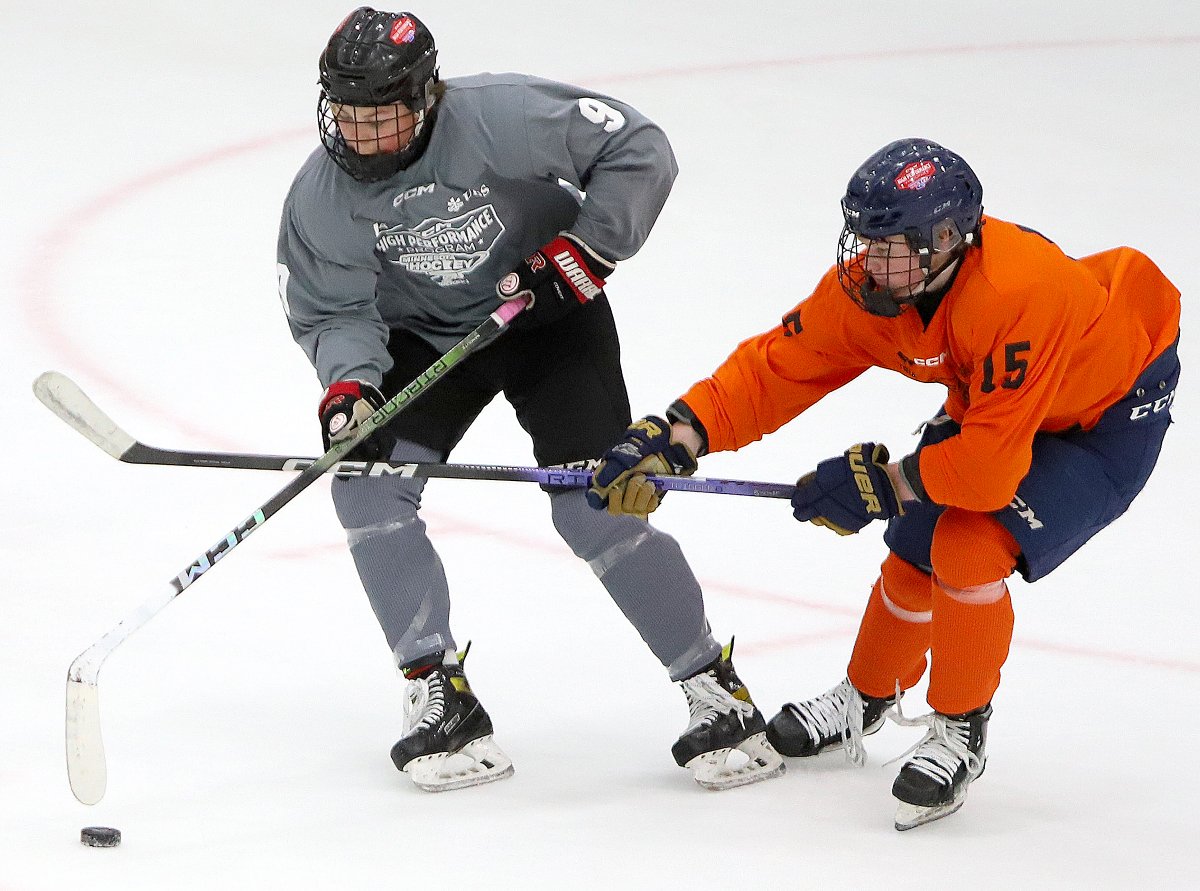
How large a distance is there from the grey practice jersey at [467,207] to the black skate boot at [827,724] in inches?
31.2

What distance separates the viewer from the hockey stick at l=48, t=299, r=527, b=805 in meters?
2.54

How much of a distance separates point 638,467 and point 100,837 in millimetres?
926

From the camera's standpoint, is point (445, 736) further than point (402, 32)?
Yes

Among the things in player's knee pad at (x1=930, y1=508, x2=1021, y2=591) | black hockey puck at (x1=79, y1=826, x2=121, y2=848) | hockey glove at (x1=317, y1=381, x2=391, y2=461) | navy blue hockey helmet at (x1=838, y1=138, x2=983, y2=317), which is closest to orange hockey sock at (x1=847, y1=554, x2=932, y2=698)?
player's knee pad at (x1=930, y1=508, x2=1021, y2=591)

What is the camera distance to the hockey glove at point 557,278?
2.80 metres

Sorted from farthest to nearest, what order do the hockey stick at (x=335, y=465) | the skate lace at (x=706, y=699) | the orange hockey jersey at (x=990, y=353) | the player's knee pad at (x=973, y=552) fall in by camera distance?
the skate lace at (x=706, y=699) < the hockey stick at (x=335, y=465) < the player's knee pad at (x=973, y=552) < the orange hockey jersey at (x=990, y=353)

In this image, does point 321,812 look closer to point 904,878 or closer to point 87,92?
point 904,878

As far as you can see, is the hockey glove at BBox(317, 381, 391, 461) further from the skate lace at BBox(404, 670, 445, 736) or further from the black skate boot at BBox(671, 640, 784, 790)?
the black skate boot at BBox(671, 640, 784, 790)

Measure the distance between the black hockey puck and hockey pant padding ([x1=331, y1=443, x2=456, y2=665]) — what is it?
0.56 m

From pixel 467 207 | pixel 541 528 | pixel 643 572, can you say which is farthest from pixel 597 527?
pixel 541 528

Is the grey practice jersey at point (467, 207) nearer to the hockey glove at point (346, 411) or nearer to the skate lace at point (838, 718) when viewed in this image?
the hockey glove at point (346, 411)

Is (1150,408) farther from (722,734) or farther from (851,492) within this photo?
(722,734)

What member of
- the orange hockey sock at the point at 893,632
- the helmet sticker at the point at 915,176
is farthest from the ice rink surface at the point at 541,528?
the helmet sticker at the point at 915,176

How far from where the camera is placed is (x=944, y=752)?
8.83 feet
